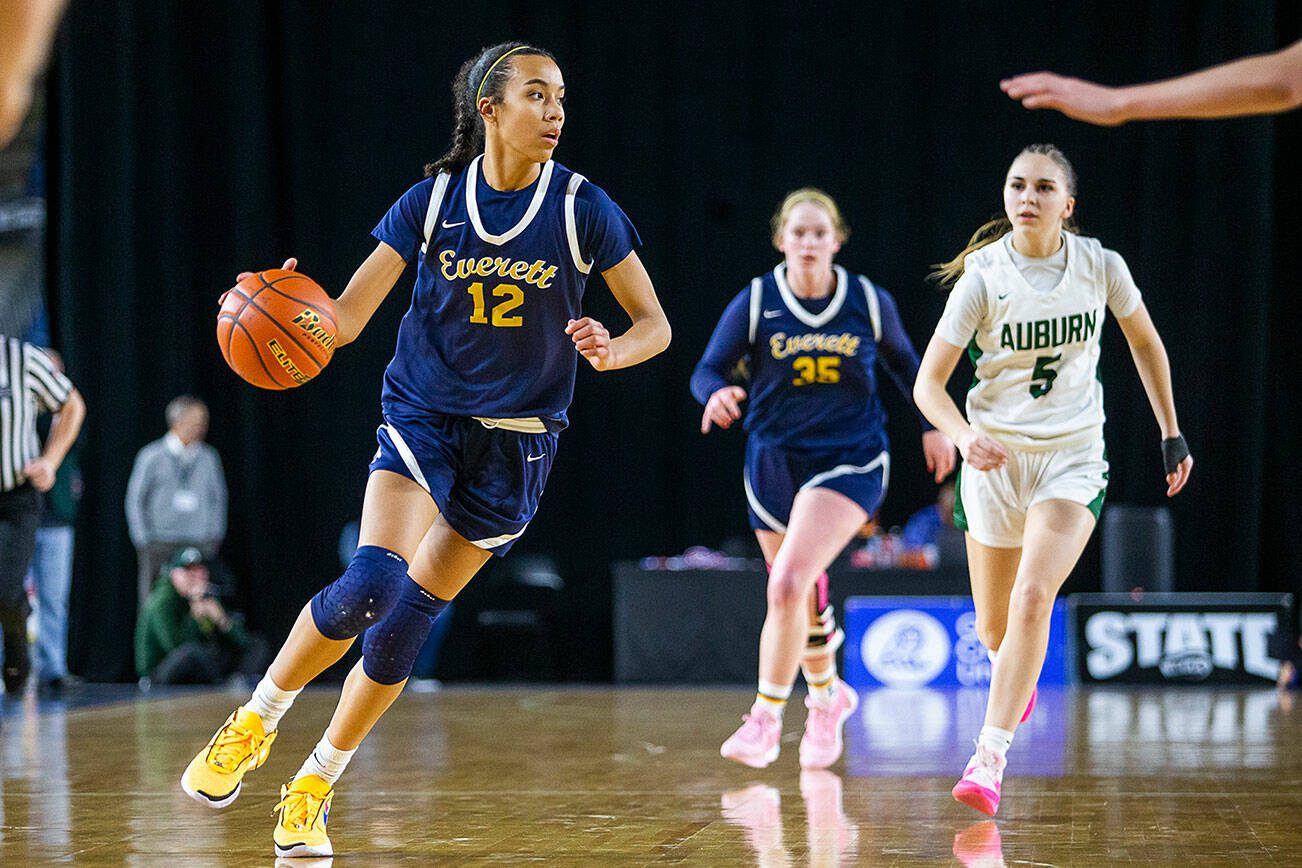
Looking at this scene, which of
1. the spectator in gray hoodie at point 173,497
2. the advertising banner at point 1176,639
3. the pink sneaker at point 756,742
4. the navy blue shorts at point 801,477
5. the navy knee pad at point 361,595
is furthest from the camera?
the spectator in gray hoodie at point 173,497

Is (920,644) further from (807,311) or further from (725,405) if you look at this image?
(725,405)

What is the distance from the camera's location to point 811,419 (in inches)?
210

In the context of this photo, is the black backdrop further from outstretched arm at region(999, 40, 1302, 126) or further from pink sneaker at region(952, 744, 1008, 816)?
outstretched arm at region(999, 40, 1302, 126)

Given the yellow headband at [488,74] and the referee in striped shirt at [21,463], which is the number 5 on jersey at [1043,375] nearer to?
the yellow headband at [488,74]

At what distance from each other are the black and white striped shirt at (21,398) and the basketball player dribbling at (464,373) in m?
3.68

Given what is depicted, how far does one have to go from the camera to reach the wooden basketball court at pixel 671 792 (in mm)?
3492

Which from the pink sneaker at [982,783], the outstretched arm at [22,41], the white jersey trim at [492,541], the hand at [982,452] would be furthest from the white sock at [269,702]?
the outstretched arm at [22,41]

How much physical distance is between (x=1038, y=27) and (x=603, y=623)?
5.20 metres

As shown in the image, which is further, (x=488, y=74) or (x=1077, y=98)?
(x=488, y=74)

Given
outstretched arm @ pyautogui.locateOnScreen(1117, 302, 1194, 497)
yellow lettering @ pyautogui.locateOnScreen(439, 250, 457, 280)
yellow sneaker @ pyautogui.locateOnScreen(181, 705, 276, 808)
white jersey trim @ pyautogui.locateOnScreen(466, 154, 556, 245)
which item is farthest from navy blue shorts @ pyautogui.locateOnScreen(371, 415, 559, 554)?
outstretched arm @ pyautogui.locateOnScreen(1117, 302, 1194, 497)

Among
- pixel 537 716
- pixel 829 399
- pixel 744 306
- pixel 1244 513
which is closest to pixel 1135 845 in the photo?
pixel 829 399

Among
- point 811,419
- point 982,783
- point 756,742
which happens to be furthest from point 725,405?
point 982,783

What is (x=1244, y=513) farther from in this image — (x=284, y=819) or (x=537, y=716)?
(x=284, y=819)

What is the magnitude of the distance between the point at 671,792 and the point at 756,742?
1.77 feet
